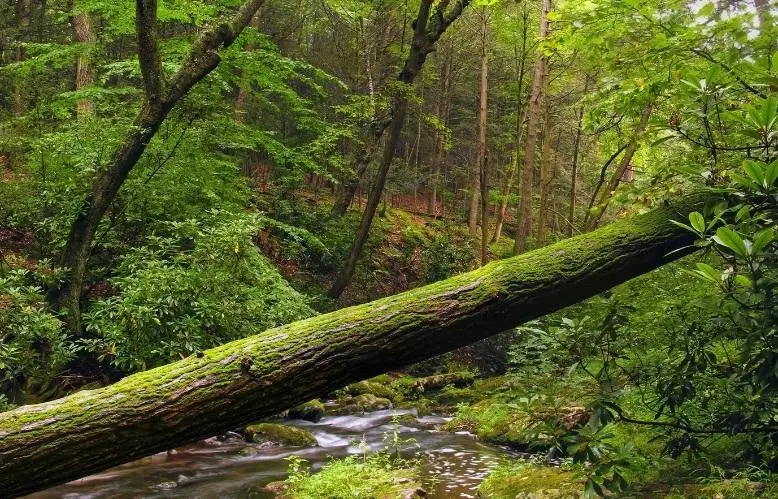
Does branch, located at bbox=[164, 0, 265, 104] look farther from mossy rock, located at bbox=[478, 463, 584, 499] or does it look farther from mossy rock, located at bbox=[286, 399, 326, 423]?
mossy rock, located at bbox=[478, 463, 584, 499]

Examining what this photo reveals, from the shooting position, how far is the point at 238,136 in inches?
449

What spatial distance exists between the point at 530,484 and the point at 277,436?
15.1 feet

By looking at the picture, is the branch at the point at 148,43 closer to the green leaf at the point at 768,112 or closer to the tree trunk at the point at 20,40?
the green leaf at the point at 768,112

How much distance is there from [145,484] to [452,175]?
25621 mm

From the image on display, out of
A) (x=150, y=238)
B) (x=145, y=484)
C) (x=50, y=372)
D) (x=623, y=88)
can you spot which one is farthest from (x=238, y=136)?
(x=623, y=88)

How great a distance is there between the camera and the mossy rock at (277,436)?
874cm

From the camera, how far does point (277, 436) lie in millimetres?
8906

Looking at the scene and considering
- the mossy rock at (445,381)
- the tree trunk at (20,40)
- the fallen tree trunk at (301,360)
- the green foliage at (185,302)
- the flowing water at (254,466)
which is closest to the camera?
the fallen tree trunk at (301,360)

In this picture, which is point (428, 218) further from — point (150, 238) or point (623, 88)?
point (623, 88)

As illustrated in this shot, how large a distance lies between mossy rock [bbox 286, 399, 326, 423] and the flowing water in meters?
0.24

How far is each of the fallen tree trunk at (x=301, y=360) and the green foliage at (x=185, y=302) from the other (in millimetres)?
4080

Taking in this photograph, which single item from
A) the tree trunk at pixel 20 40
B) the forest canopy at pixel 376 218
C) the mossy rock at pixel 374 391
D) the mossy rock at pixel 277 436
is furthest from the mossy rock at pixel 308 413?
the tree trunk at pixel 20 40

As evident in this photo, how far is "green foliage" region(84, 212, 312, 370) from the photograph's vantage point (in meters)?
7.32

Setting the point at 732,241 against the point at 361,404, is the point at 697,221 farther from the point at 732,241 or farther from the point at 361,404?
the point at 361,404
